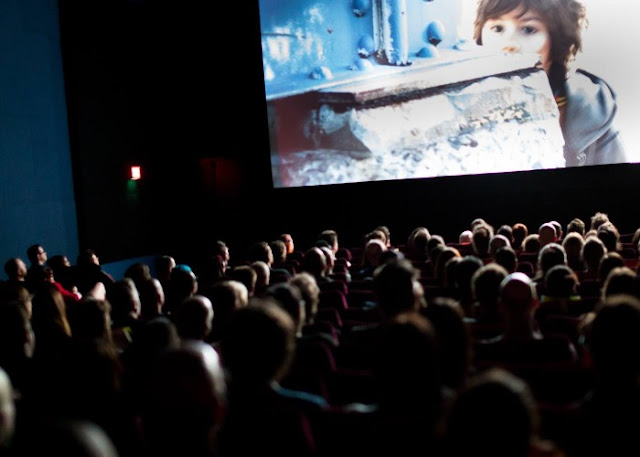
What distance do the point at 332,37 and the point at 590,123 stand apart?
13.9ft

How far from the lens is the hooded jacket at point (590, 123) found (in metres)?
10.1

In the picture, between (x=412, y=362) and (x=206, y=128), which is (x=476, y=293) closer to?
(x=412, y=362)

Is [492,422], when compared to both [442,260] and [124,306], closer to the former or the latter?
[124,306]

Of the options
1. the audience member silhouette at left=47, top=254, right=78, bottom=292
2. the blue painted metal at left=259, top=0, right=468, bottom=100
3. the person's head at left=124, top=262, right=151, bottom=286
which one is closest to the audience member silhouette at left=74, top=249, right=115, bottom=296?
the audience member silhouette at left=47, top=254, right=78, bottom=292

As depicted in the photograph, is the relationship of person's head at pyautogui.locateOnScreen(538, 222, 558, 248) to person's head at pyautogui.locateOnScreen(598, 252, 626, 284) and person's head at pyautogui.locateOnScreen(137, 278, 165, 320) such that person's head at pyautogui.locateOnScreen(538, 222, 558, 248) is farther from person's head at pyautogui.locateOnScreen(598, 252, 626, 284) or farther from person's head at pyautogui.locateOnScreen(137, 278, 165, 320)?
person's head at pyautogui.locateOnScreen(137, 278, 165, 320)

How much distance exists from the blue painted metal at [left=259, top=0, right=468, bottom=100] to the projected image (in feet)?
0.06

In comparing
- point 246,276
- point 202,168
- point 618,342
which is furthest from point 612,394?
point 202,168

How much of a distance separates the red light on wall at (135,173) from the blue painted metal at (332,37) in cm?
255

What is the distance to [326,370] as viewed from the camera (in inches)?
123

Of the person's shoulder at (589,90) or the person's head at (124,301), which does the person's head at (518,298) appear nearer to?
the person's head at (124,301)

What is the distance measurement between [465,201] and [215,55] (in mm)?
5323

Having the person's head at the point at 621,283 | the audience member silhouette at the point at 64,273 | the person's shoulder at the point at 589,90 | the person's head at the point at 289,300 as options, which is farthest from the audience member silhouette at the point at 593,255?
the person's shoulder at the point at 589,90

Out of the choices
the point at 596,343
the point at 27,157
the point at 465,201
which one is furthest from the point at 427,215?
the point at 596,343

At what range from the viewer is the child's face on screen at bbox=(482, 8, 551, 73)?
10062 mm
